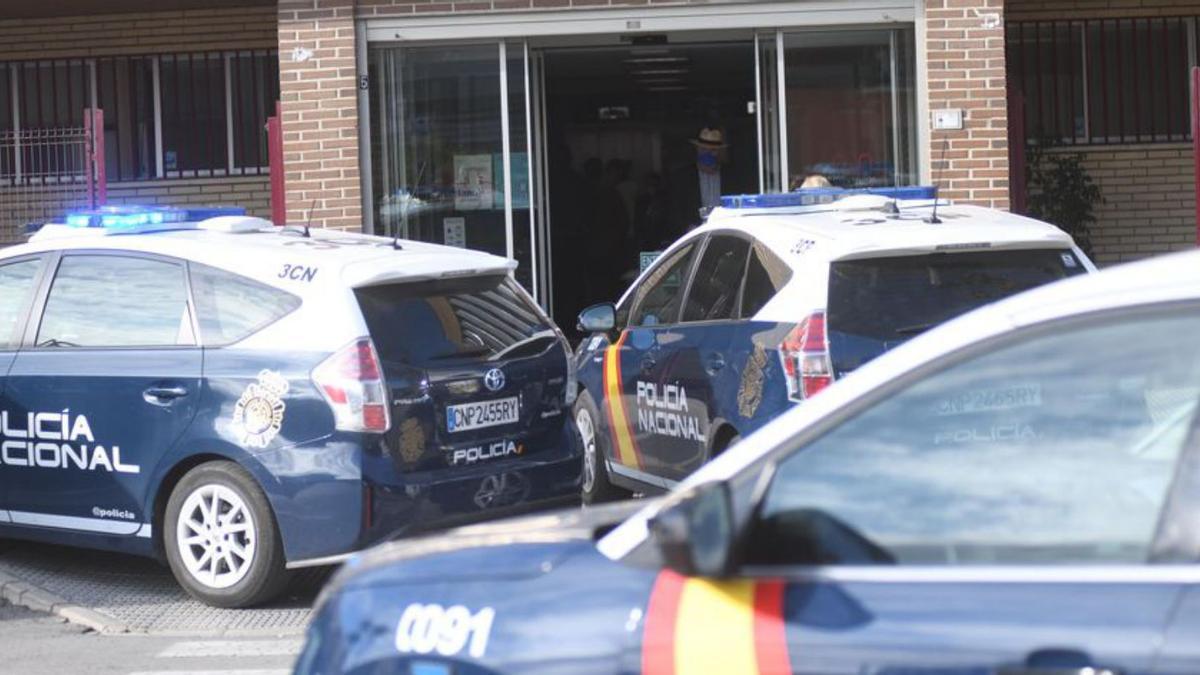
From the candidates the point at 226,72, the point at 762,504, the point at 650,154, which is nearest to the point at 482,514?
the point at 762,504

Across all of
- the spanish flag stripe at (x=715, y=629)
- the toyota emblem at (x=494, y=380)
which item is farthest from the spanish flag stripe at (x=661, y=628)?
the toyota emblem at (x=494, y=380)

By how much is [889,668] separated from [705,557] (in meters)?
0.39

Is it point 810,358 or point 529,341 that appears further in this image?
point 529,341

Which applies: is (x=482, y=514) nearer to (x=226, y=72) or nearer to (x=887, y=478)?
(x=887, y=478)

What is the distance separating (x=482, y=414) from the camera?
292 inches

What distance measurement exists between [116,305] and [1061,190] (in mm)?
9574

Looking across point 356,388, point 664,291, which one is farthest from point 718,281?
point 356,388

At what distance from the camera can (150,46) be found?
607 inches

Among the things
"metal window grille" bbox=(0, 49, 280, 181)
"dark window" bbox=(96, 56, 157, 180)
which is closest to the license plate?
"metal window grille" bbox=(0, 49, 280, 181)

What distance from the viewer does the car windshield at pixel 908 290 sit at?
22.9 feet

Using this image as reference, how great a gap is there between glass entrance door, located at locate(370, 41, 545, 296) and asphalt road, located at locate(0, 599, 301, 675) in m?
6.40

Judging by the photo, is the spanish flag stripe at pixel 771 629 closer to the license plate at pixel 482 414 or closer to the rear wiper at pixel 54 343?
the license plate at pixel 482 414

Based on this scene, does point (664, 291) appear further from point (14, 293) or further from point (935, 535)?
point (935, 535)

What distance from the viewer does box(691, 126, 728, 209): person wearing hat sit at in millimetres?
15773
